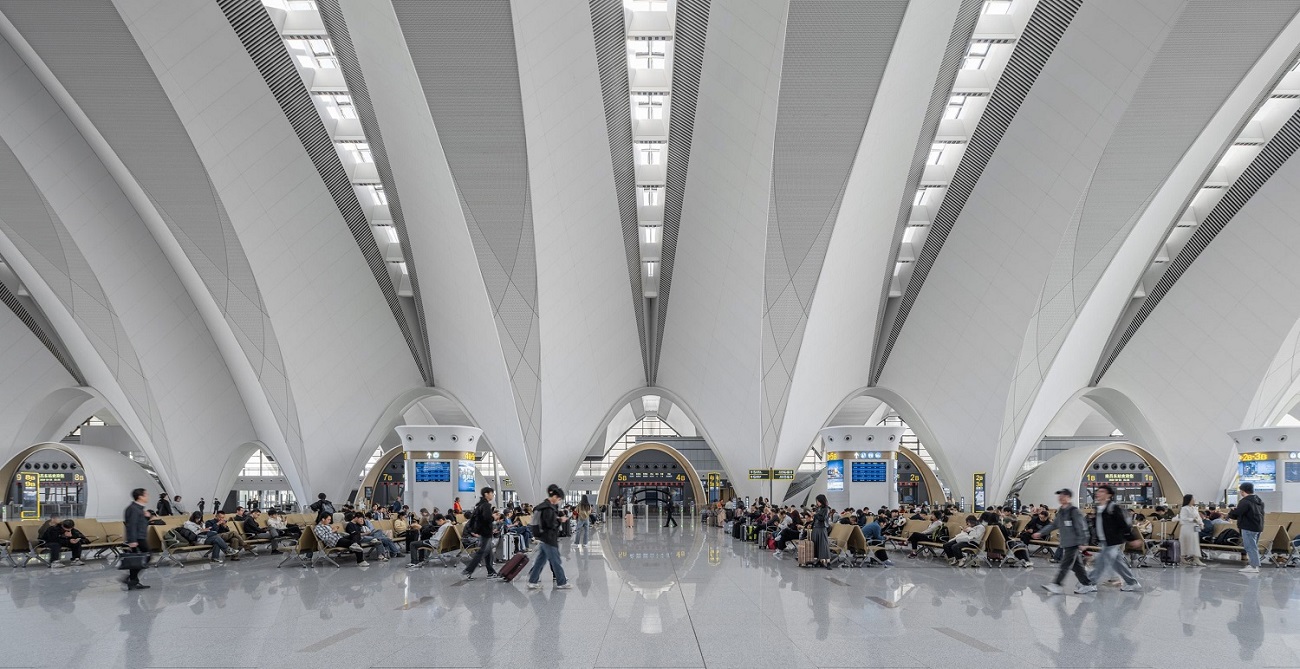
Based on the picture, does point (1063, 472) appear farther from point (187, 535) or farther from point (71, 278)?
point (71, 278)

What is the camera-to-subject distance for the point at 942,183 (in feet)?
96.6

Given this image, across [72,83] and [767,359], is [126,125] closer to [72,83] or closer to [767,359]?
[72,83]

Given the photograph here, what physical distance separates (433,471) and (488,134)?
1099 cm

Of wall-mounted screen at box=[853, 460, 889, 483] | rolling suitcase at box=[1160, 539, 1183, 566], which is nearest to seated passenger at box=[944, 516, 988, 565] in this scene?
rolling suitcase at box=[1160, 539, 1183, 566]

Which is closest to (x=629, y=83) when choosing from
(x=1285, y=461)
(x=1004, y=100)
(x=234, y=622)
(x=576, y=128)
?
(x=576, y=128)

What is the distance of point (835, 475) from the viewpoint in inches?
1203

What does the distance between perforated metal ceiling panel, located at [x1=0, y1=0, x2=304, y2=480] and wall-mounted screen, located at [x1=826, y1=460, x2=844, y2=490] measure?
18.6m

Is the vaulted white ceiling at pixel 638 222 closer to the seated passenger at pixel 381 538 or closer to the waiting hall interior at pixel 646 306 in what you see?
the waiting hall interior at pixel 646 306

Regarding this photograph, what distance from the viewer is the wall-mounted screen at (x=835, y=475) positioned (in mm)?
30422

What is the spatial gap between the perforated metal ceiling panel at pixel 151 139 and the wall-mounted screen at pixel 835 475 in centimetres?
1863

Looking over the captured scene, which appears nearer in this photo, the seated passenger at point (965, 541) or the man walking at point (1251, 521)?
the man walking at point (1251, 521)

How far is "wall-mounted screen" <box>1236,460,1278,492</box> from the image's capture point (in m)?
25.9

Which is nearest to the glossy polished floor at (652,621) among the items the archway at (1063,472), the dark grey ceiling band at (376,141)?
the dark grey ceiling band at (376,141)

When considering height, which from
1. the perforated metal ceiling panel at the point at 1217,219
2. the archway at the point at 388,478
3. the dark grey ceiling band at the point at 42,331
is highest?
the perforated metal ceiling panel at the point at 1217,219
